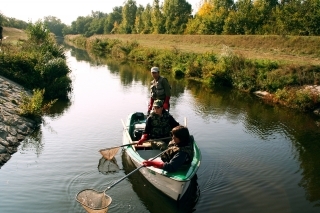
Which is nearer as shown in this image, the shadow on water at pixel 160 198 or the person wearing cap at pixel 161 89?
the shadow on water at pixel 160 198

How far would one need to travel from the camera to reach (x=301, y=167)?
10.1 m

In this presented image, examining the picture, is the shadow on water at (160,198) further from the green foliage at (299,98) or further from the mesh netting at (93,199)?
the green foliage at (299,98)

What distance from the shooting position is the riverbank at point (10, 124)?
10.0 meters

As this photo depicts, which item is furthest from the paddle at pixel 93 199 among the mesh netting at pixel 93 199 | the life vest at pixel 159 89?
the life vest at pixel 159 89

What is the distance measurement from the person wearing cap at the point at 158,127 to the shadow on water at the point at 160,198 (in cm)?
110

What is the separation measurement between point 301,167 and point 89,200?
7.11 metres

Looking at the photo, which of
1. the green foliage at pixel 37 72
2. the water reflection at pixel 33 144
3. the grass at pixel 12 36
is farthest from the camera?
the grass at pixel 12 36

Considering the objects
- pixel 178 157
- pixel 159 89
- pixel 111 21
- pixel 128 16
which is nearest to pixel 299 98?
pixel 159 89

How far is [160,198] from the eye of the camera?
25.8 ft

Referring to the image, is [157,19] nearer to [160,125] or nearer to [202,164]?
[202,164]

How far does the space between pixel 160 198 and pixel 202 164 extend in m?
2.51

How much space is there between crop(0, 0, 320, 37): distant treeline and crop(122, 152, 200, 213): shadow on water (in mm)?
26634

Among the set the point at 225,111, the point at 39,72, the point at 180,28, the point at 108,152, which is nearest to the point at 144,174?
the point at 108,152

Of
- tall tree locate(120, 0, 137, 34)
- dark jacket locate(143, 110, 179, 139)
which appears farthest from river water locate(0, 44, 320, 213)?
tall tree locate(120, 0, 137, 34)
